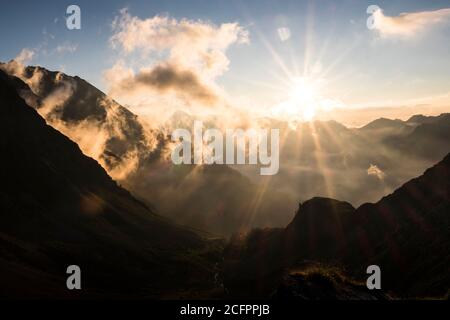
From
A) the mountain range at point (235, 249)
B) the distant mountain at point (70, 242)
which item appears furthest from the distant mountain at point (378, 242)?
the distant mountain at point (70, 242)

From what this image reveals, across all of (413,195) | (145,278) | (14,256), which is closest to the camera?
(413,195)

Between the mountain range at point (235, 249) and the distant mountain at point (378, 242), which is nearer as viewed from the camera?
the mountain range at point (235, 249)

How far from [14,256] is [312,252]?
69.9 meters

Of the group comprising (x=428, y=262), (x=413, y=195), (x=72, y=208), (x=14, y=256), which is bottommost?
(x=428, y=262)

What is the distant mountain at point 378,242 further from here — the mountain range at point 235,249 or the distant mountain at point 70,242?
the distant mountain at point 70,242

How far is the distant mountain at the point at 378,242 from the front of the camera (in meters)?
50.5

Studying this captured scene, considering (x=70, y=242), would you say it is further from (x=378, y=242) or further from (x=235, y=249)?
(x=378, y=242)

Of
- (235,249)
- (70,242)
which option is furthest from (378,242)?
(70,242)

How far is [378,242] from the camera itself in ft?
246

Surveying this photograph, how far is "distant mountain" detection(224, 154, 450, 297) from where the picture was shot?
1988 inches
